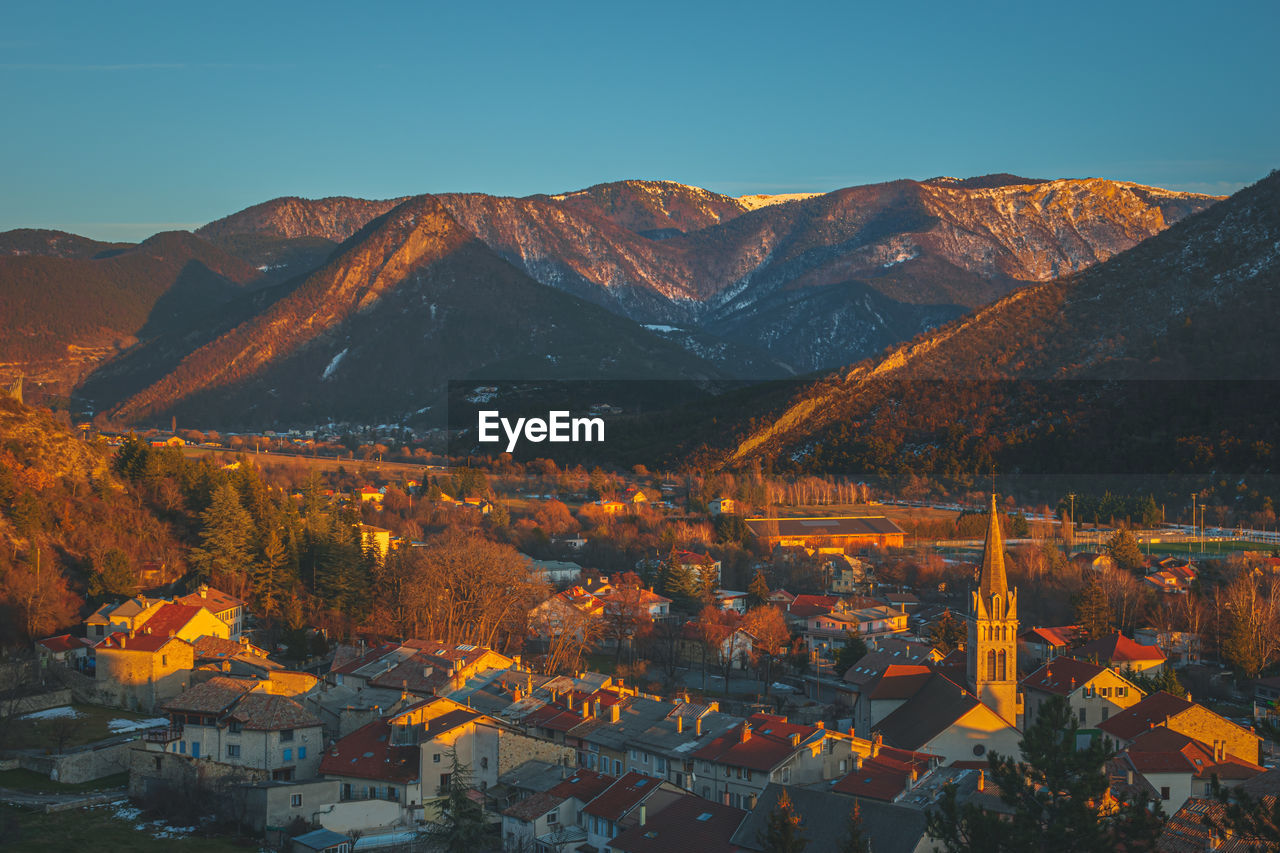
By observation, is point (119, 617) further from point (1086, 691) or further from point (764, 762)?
point (1086, 691)

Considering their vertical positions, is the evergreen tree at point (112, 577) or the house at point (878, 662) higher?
the evergreen tree at point (112, 577)

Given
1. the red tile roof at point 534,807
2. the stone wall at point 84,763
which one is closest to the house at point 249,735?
the stone wall at point 84,763

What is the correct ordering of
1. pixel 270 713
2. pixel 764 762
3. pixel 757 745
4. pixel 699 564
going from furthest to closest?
1. pixel 699 564
2. pixel 270 713
3. pixel 757 745
4. pixel 764 762

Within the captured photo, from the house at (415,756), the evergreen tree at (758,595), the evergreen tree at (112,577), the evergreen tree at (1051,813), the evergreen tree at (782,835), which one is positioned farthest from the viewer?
the evergreen tree at (758,595)

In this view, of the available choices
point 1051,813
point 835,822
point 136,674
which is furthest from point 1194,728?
point 136,674

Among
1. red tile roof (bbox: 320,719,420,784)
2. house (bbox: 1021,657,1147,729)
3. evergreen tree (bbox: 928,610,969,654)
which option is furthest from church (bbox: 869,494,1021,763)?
red tile roof (bbox: 320,719,420,784)

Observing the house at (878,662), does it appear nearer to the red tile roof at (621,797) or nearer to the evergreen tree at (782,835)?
the red tile roof at (621,797)

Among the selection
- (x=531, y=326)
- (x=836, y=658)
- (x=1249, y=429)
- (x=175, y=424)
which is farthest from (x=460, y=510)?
(x=531, y=326)

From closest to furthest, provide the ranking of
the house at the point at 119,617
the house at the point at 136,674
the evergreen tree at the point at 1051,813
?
the evergreen tree at the point at 1051,813, the house at the point at 136,674, the house at the point at 119,617
